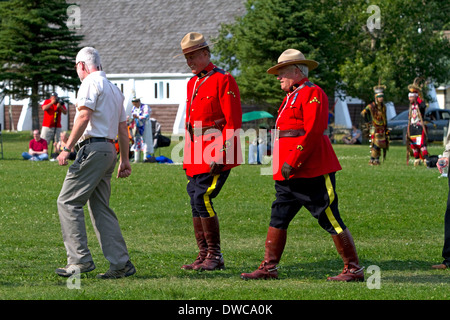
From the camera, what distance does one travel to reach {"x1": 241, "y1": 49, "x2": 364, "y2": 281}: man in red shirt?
7.50 meters

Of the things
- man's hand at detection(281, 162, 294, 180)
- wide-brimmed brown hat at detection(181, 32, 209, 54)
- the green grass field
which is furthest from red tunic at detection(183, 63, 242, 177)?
the green grass field

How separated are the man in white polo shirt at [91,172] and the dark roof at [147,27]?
40489mm

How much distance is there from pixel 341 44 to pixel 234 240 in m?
34.7

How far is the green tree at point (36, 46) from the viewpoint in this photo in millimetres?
41094

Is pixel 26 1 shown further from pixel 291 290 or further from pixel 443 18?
pixel 291 290

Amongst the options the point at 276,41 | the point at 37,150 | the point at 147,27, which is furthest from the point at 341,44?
the point at 37,150

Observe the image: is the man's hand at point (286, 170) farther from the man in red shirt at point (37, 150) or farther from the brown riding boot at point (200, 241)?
the man in red shirt at point (37, 150)

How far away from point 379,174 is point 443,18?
3245 centimetres

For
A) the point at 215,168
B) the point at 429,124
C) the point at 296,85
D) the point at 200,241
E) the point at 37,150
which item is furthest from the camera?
the point at 429,124

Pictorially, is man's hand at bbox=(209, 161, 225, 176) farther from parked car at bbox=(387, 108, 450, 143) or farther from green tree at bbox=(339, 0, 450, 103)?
green tree at bbox=(339, 0, 450, 103)

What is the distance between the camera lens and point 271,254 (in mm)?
7781

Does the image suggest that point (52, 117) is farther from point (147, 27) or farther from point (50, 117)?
point (147, 27)

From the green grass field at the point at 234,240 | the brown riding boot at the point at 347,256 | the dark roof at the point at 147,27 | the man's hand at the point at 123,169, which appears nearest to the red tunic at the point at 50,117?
the green grass field at the point at 234,240

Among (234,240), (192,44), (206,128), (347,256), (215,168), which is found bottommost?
(234,240)
